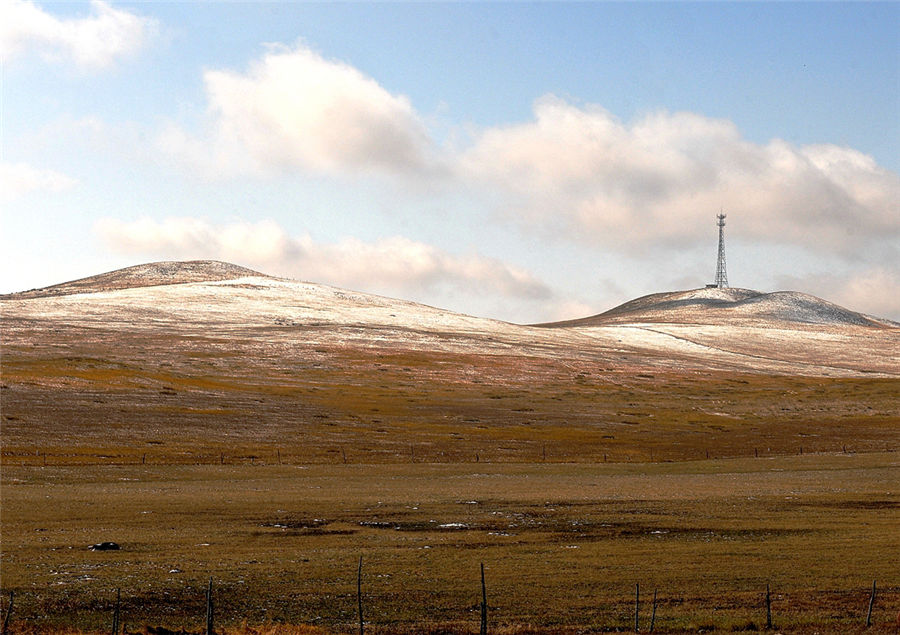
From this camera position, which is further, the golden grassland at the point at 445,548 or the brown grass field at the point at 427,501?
the brown grass field at the point at 427,501

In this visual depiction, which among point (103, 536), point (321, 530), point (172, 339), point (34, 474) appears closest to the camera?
point (103, 536)

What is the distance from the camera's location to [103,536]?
47.0 meters

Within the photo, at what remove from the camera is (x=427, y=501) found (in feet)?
201

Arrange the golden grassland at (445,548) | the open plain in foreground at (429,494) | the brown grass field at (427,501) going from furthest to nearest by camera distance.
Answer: the open plain in foreground at (429,494) < the brown grass field at (427,501) < the golden grassland at (445,548)

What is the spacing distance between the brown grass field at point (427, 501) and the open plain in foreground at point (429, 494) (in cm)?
24

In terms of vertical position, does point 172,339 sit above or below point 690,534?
above

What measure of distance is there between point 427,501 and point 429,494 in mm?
3758

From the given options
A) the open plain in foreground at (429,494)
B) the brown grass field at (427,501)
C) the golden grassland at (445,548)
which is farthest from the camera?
the open plain in foreground at (429,494)

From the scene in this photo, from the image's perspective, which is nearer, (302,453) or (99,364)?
(302,453)

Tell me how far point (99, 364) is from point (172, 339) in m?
36.7

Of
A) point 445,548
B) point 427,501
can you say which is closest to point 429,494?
point 427,501

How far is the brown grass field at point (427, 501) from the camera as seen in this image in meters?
35.2

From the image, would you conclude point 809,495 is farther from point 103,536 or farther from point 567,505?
point 103,536

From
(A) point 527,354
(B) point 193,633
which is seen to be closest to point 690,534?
(B) point 193,633
